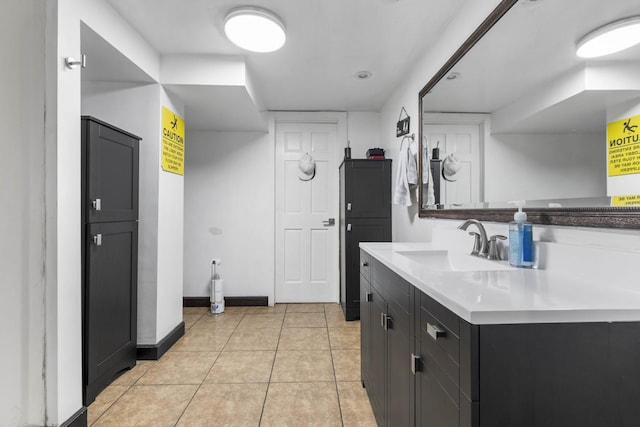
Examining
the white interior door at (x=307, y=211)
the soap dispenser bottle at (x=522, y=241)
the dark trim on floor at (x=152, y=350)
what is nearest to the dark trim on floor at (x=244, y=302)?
the white interior door at (x=307, y=211)

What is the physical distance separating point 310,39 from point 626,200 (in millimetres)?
2023

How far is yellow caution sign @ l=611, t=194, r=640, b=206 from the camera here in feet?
2.85

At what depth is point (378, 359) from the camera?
156 cm

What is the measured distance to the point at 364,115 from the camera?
12.6 feet

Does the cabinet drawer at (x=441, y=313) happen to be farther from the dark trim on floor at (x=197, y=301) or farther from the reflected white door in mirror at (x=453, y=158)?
the dark trim on floor at (x=197, y=301)

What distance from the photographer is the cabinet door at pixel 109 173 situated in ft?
5.87

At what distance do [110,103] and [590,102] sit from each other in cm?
290

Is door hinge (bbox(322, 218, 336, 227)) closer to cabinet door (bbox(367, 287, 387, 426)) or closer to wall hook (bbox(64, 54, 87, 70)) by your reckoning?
cabinet door (bbox(367, 287, 387, 426))

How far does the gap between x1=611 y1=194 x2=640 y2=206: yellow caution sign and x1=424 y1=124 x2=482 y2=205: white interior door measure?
75 centimetres

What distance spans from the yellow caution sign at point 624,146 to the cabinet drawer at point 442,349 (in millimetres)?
725

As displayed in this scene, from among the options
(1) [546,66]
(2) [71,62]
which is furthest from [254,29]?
(1) [546,66]

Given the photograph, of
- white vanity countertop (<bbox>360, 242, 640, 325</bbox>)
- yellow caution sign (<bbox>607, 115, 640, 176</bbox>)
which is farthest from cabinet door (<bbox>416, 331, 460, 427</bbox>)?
yellow caution sign (<bbox>607, 115, 640, 176</bbox>)

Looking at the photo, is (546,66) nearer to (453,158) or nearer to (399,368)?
(453,158)

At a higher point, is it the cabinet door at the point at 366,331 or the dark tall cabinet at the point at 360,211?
the dark tall cabinet at the point at 360,211
